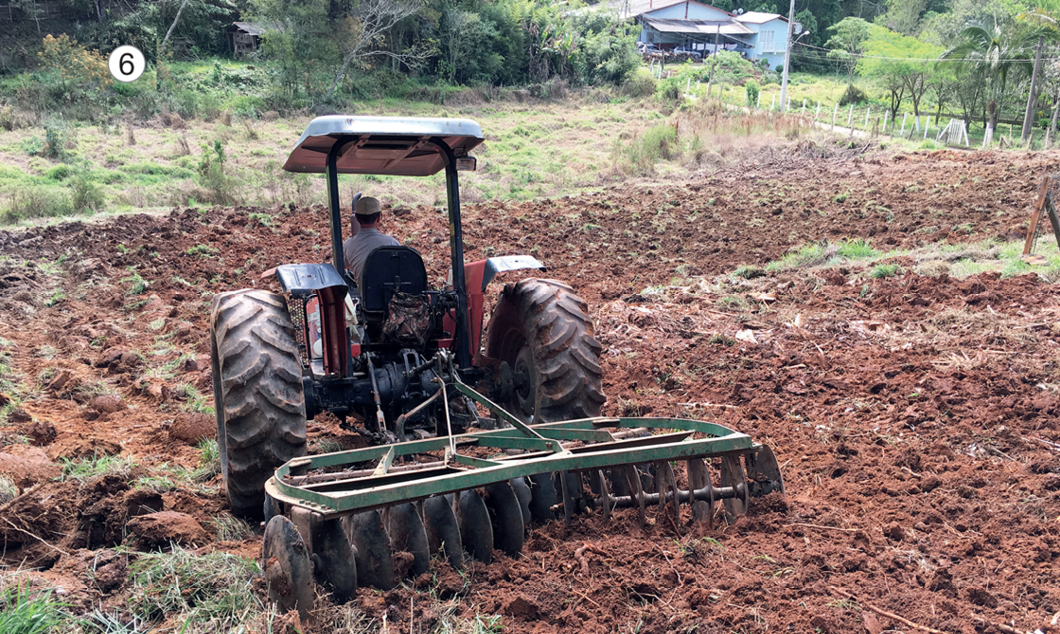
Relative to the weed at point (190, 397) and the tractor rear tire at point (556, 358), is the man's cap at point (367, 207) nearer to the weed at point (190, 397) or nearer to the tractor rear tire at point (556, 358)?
the tractor rear tire at point (556, 358)

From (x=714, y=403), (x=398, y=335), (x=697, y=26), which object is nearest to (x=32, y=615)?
(x=398, y=335)

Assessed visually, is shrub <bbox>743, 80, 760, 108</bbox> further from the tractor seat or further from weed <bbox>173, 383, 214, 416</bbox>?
the tractor seat

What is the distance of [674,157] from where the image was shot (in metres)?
23.3

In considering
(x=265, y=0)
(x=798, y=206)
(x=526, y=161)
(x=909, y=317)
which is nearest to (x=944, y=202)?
(x=798, y=206)

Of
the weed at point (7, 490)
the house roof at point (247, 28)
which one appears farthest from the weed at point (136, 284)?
the house roof at point (247, 28)

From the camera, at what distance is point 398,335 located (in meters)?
5.10

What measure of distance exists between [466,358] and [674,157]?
19255 millimetres

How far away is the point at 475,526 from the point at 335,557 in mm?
687

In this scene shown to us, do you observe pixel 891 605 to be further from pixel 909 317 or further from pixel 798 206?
pixel 798 206

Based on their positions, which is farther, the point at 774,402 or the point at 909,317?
the point at 909,317

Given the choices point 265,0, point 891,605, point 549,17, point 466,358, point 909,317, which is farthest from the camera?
point 549,17

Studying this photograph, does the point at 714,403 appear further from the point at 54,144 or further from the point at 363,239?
the point at 54,144

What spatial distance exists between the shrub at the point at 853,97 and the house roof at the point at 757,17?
21.5 metres

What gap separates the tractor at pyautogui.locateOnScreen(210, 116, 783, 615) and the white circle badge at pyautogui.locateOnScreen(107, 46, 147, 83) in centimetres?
2565
